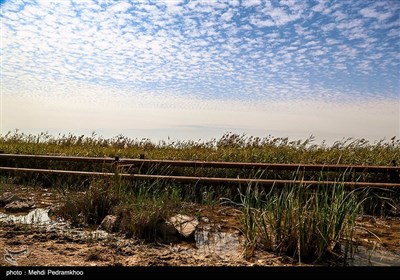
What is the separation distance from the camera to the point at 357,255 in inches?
175

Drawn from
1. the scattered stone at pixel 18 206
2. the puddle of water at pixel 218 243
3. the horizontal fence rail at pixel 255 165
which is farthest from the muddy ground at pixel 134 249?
the horizontal fence rail at pixel 255 165

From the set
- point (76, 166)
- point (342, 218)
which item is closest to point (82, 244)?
point (342, 218)

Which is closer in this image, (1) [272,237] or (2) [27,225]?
(1) [272,237]

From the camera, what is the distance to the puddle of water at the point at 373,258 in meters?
4.17

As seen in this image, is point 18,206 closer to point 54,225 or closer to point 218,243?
point 54,225

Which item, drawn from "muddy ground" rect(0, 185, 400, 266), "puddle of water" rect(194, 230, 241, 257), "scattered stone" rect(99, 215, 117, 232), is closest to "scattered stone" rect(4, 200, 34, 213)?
"muddy ground" rect(0, 185, 400, 266)

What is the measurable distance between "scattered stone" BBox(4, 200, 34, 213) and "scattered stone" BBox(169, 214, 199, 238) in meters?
3.11

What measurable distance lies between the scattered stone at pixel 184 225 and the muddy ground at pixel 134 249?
0.12m

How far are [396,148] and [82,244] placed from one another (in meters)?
10.6

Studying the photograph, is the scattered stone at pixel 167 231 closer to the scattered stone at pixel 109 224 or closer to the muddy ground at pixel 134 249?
the muddy ground at pixel 134 249

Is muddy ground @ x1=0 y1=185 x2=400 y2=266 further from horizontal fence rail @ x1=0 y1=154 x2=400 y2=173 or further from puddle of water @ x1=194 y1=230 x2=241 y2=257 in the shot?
horizontal fence rail @ x1=0 y1=154 x2=400 y2=173

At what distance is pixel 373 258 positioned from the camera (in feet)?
14.3

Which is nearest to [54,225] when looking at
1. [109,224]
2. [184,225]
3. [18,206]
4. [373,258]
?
[109,224]
